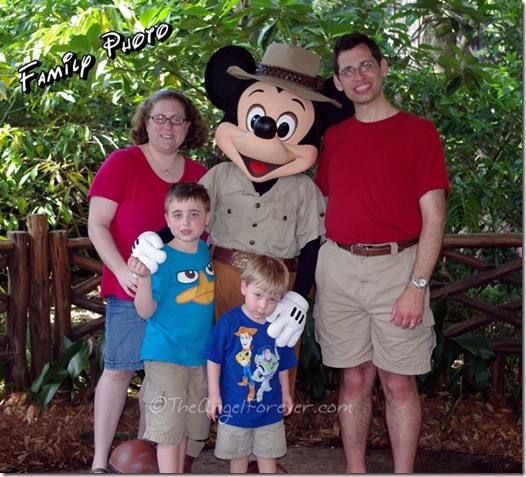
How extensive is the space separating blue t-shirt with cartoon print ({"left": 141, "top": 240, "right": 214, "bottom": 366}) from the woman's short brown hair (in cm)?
59

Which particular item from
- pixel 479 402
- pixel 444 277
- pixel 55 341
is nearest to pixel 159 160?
pixel 55 341

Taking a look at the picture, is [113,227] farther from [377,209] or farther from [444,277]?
[444,277]

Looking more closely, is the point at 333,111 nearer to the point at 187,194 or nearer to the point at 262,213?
the point at 262,213

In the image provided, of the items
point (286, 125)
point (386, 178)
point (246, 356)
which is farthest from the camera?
point (286, 125)

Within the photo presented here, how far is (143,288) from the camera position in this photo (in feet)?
8.33

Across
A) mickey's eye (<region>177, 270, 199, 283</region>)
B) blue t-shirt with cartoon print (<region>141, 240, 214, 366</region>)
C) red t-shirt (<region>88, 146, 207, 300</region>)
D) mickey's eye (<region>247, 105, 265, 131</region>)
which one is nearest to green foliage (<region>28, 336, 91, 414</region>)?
red t-shirt (<region>88, 146, 207, 300</region>)

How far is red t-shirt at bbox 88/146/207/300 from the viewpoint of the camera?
2854mm

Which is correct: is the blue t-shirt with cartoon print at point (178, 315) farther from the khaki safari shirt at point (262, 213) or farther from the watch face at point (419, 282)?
the watch face at point (419, 282)

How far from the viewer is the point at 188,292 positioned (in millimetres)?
2641


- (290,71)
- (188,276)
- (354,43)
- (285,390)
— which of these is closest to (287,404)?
(285,390)

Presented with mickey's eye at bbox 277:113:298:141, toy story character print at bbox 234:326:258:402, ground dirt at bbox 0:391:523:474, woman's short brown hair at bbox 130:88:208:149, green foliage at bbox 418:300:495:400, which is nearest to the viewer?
toy story character print at bbox 234:326:258:402

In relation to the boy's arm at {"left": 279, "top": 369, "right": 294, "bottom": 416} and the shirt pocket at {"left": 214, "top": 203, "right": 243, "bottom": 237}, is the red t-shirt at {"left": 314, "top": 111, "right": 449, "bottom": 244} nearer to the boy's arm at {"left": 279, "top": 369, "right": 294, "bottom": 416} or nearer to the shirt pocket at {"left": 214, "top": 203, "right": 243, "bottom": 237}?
the shirt pocket at {"left": 214, "top": 203, "right": 243, "bottom": 237}

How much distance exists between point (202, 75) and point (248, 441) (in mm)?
1831

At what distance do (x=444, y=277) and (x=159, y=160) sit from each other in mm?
2376
